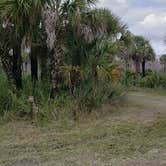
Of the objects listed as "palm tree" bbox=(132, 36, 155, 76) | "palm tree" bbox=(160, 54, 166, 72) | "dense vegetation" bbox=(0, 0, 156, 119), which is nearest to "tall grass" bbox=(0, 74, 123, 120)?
"dense vegetation" bbox=(0, 0, 156, 119)

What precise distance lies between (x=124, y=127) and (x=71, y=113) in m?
2.21

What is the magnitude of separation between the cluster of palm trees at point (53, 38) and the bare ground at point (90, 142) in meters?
2.24

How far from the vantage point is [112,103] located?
14945 mm

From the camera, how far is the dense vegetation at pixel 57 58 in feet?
42.0

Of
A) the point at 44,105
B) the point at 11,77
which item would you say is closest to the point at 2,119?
the point at 44,105

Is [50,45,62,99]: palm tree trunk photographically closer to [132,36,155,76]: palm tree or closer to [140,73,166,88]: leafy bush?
[140,73,166,88]: leafy bush

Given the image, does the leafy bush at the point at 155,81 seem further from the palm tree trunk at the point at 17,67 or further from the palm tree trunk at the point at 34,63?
the palm tree trunk at the point at 17,67

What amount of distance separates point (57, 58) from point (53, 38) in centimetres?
69

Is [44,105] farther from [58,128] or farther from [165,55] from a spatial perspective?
[165,55]

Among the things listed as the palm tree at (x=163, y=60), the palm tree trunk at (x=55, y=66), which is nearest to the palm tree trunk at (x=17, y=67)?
the palm tree trunk at (x=55, y=66)

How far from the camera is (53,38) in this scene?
1352 cm

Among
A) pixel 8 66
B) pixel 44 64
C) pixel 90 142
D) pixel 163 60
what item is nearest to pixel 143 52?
pixel 163 60

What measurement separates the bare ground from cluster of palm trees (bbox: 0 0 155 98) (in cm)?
224

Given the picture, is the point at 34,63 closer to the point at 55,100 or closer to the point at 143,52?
the point at 55,100
